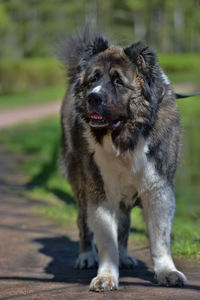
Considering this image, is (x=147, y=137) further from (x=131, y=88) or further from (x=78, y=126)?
(x=78, y=126)

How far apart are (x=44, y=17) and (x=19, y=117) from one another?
1347 inches

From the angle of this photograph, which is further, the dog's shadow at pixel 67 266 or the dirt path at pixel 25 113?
the dirt path at pixel 25 113

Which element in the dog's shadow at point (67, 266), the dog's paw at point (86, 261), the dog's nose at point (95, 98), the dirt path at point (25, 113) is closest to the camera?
the dog's nose at point (95, 98)

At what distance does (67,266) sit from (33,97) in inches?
1179

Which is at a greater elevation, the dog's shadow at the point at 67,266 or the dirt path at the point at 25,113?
the dirt path at the point at 25,113

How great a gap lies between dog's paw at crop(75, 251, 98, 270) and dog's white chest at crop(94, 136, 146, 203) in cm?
111

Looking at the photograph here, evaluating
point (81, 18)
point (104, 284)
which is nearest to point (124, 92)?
point (104, 284)

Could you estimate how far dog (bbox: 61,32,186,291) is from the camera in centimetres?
504

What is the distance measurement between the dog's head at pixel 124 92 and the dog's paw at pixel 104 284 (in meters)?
1.02

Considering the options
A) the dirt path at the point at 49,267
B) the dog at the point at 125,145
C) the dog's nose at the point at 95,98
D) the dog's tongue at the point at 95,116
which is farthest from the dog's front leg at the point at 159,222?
the dog's nose at the point at 95,98

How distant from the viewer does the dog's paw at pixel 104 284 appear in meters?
4.93

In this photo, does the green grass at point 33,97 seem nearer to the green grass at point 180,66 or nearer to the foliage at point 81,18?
the foliage at point 81,18

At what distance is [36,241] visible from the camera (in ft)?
24.4

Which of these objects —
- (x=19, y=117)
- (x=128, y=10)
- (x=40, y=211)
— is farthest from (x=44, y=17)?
(x=40, y=211)
